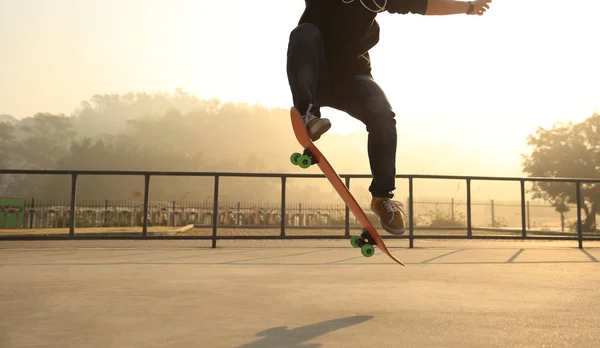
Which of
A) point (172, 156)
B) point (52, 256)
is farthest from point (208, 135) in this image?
point (52, 256)

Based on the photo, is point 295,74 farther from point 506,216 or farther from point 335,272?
point 506,216

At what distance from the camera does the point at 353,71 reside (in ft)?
9.94

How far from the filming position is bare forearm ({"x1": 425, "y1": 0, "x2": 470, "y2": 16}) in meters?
3.04

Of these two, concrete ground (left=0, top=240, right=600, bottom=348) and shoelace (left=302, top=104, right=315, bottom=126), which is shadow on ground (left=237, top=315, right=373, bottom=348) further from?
shoelace (left=302, top=104, right=315, bottom=126)

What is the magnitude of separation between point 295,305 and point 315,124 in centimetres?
110

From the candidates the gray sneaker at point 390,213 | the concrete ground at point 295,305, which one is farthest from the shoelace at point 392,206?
the concrete ground at point 295,305

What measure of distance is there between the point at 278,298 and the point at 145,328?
1023mm

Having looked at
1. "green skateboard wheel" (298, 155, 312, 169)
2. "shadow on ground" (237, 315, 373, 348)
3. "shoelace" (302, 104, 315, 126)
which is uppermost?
"shoelace" (302, 104, 315, 126)

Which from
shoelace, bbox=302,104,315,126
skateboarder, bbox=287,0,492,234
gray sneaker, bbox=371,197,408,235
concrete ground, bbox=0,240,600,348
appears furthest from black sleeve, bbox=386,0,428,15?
concrete ground, bbox=0,240,600,348

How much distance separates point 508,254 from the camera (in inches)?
275

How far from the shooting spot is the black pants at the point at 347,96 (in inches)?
110

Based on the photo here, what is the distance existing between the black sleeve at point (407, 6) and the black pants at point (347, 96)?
43cm

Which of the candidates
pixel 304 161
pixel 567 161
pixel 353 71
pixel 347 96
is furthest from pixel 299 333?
pixel 567 161

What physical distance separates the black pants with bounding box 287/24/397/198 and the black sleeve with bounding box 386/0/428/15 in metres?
0.43
